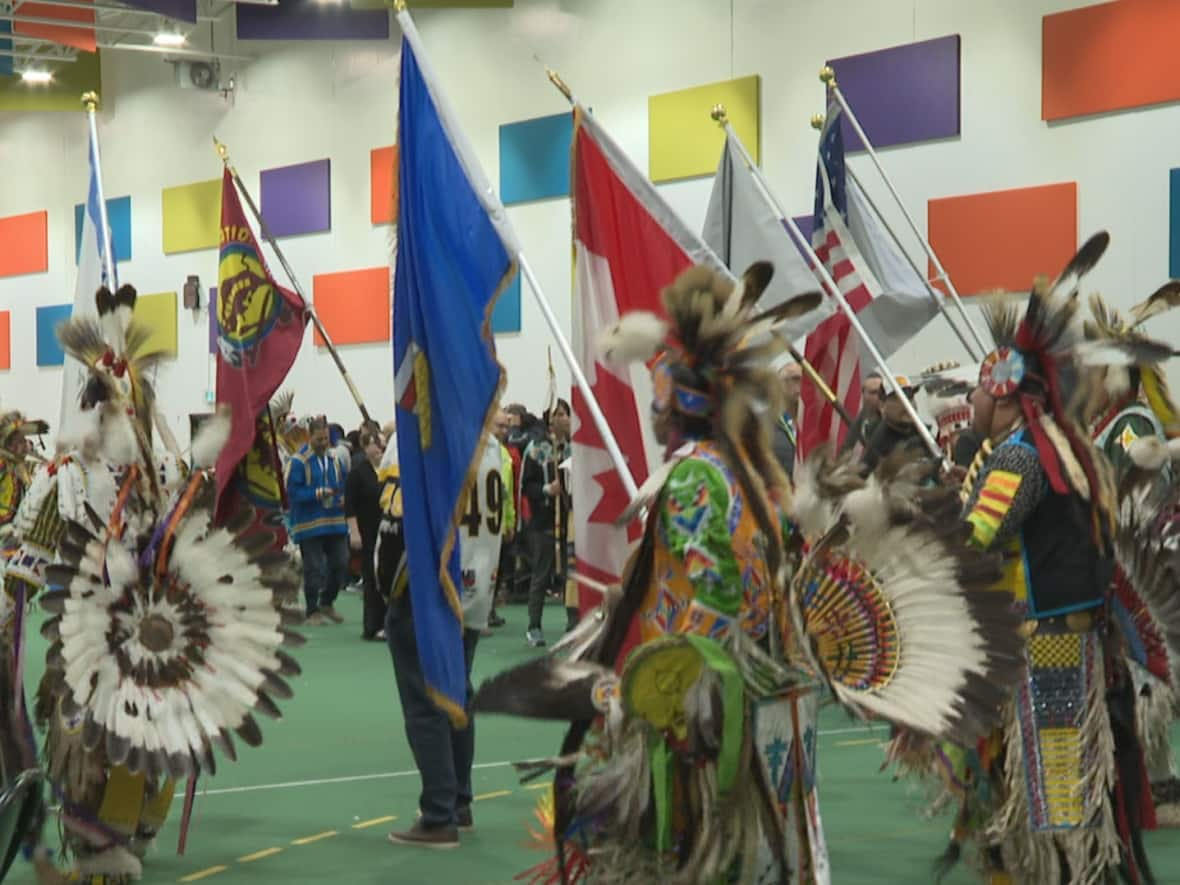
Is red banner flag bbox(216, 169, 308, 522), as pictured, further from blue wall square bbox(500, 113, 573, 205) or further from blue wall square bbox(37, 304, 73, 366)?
blue wall square bbox(37, 304, 73, 366)

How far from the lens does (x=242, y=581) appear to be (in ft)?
13.6

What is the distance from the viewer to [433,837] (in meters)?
5.02

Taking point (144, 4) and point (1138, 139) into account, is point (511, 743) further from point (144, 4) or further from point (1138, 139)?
point (144, 4)

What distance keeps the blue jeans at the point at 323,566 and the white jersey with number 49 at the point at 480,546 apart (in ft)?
22.4

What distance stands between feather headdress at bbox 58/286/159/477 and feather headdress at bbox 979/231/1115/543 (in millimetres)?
2249

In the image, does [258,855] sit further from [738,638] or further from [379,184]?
[379,184]

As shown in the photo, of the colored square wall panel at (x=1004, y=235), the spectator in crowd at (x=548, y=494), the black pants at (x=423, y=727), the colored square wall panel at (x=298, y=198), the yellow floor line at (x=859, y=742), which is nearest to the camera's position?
the black pants at (x=423, y=727)

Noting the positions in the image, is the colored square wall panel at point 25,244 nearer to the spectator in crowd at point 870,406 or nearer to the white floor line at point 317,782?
the spectator in crowd at point 870,406

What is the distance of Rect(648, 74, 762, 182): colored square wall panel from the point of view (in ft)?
43.4

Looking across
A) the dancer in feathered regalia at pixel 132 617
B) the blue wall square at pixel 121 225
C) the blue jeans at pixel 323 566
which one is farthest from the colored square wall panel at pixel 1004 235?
the blue wall square at pixel 121 225

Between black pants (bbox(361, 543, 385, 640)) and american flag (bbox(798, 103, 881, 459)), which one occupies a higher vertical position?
american flag (bbox(798, 103, 881, 459))

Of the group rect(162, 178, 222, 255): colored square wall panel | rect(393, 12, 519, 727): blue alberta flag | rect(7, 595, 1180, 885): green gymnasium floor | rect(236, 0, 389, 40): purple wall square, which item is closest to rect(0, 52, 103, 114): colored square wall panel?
rect(162, 178, 222, 255): colored square wall panel

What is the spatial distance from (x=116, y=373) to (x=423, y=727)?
1.42 metres

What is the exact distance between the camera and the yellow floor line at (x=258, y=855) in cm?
485
